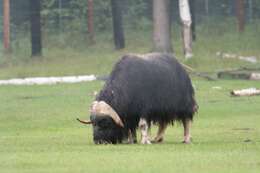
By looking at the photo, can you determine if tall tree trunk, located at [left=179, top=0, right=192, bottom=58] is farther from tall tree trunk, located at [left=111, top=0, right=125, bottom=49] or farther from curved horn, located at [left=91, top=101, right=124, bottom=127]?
curved horn, located at [left=91, top=101, right=124, bottom=127]

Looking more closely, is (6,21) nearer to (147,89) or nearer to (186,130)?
(186,130)

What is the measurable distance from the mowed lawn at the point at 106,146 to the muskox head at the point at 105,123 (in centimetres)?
40

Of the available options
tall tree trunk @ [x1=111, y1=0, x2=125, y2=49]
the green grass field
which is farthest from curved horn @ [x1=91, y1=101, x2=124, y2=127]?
tall tree trunk @ [x1=111, y1=0, x2=125, y2=49]

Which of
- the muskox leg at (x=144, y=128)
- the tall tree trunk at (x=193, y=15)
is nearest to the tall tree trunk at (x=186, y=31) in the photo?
the tall tree trunk at (x=193, y=15)

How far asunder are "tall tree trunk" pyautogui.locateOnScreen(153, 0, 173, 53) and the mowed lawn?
6.47 metres

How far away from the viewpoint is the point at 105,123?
17.7m

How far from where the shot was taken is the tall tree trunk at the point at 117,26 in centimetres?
4153

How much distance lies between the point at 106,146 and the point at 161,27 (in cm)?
2189

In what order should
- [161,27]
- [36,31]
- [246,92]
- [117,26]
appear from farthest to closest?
[117,26] → [36,31] → [161,27] → [246,92]

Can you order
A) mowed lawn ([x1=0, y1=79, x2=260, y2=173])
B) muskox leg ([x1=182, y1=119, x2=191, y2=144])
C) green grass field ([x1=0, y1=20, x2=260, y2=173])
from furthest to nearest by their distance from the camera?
muskox leg ([x1=182, y1=119, x2=191, y2=144]) → green grass field ([x1=0, y1=20, x2=260, y2=173]) → mowed lawn ([x1=0, y1=79, x2=260, y2=173])

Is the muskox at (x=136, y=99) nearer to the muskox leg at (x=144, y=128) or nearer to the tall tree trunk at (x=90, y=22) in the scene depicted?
the muskox leg at (x=144, y=128)

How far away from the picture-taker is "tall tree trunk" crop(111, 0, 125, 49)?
1635 inches

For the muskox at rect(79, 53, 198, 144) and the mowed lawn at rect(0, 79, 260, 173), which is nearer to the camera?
the mowed lawn at rect(0, 79, 260, 173)

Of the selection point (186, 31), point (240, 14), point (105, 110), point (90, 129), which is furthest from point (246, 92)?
point (240, 14)
